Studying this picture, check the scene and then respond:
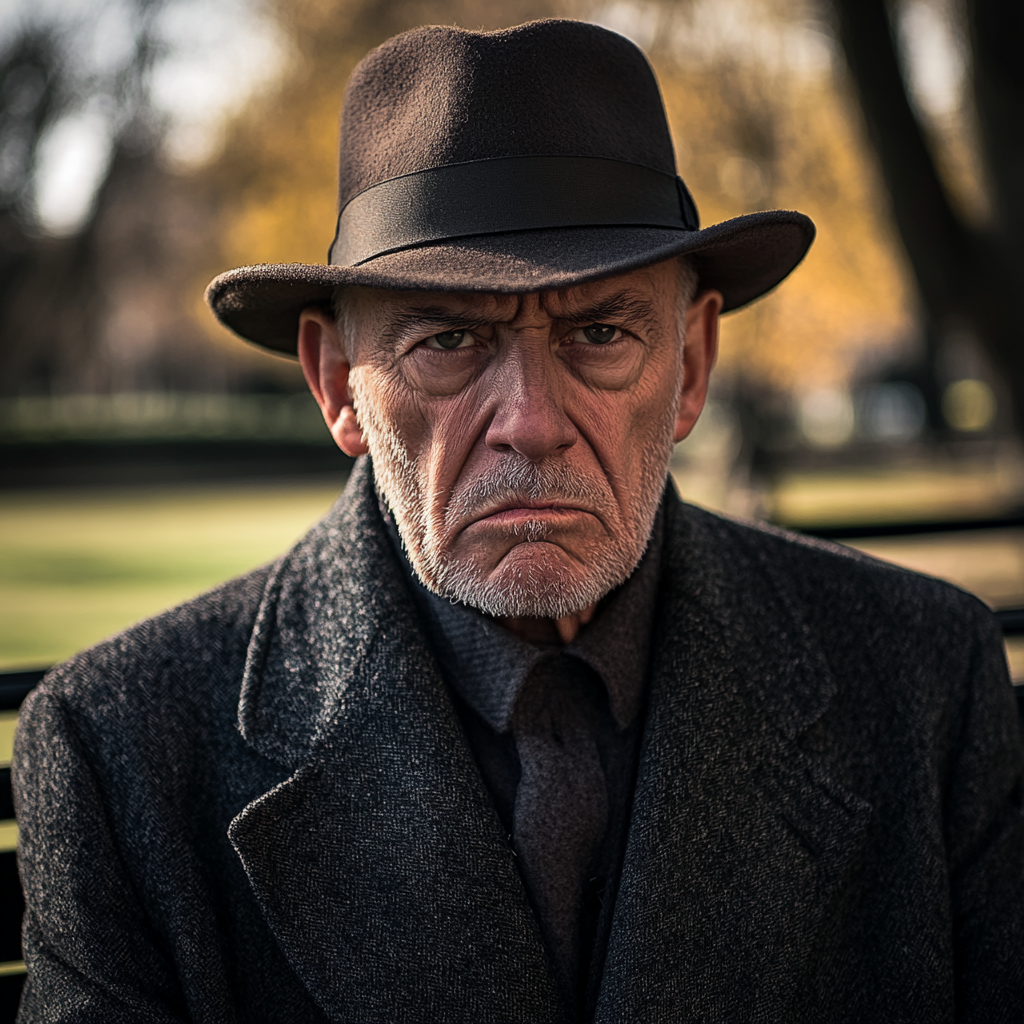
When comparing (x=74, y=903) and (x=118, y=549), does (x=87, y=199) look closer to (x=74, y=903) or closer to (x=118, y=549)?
(x=118, y=549)

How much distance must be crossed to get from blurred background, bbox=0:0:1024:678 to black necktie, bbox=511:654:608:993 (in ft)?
5.97

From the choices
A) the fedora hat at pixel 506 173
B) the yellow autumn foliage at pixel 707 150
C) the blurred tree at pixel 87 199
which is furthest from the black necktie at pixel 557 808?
the blurred tree at pixel 87 199

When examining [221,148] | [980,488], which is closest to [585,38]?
[221,148]

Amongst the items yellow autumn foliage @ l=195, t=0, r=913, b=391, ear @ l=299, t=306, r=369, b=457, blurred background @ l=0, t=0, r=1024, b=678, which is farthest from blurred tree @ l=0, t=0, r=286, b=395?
ear @ l=299, t=306, r=369, b=457

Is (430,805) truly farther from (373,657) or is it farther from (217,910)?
(217,910)

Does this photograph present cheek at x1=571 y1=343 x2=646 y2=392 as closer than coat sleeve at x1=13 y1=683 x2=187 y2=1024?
No

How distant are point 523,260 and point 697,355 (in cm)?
54

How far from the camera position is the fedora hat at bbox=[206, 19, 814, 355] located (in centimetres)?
177

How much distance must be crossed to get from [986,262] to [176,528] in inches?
538

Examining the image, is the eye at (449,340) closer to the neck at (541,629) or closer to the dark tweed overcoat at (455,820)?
the dark tweed overcoat at (455,820)

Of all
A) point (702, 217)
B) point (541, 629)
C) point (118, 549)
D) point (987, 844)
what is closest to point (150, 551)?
point (118, 549)

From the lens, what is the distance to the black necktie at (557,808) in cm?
185

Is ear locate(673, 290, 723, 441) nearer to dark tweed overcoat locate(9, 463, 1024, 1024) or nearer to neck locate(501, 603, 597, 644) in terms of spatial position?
dark tweed overcoat locate(9, 463, 1024, 1024)

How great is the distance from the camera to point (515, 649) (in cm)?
196
